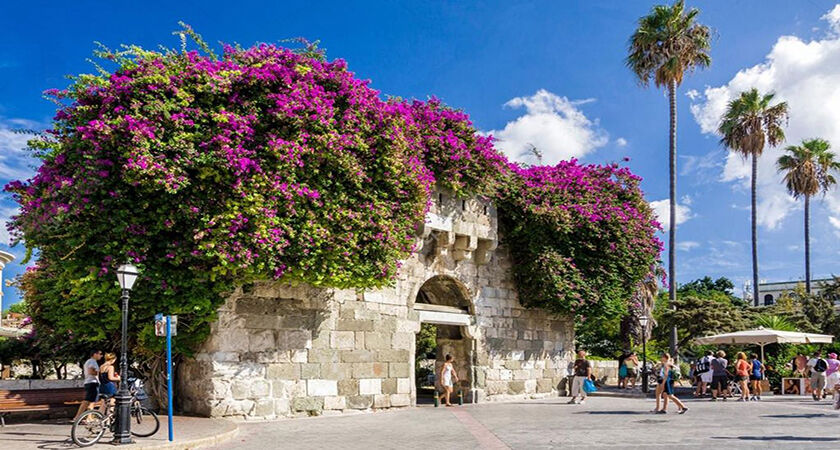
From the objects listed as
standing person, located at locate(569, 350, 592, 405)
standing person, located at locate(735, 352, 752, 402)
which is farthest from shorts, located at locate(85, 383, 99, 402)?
standing person, located at locate(735, 352, 752, 402)

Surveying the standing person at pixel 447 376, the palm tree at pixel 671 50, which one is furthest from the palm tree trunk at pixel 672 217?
the standing person at pixel 447 376

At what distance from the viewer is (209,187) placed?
12.7 m

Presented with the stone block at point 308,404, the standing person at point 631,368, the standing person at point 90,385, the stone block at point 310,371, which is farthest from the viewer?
the standing person at point 631,368

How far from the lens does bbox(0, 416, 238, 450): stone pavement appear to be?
10.0 m

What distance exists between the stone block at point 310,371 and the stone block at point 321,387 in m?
0.12

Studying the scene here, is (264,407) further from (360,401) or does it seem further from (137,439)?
(137,439)

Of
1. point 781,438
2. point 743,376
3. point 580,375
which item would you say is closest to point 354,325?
point 580,375

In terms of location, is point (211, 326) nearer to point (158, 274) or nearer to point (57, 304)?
point (158, 274)

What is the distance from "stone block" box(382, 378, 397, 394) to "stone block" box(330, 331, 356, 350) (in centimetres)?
130

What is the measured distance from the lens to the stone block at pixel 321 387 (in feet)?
48.5

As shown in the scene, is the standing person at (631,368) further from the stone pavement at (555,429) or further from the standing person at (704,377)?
the stone pavement at (555,429)

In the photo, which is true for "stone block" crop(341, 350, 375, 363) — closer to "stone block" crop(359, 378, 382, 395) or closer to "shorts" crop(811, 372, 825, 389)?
"stone block" crop(359, 378, 382, 395)

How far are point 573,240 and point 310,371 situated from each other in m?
8.84

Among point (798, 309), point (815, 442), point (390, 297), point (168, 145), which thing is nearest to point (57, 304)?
point (168, 145)
